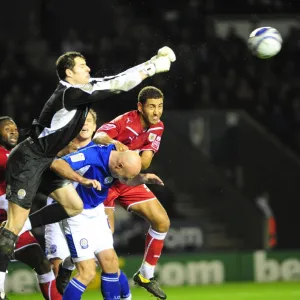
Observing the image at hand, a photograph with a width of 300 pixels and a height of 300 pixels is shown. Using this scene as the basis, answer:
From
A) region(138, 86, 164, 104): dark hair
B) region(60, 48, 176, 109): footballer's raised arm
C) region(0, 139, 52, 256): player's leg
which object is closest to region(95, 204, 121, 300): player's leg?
region(0, 139, 52, 256): player's leg

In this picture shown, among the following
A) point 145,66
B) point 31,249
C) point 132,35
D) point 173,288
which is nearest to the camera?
point 145,66

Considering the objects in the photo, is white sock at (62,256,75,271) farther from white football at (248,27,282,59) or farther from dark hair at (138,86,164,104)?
white football at (248,27,282,59)

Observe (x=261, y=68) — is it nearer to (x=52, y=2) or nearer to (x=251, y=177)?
(x=251, y=177)

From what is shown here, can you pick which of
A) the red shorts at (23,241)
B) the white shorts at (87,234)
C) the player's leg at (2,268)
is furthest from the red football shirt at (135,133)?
the player's leg at (2,268)

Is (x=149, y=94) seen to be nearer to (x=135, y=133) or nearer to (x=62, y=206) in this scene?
(x=135, y=133)

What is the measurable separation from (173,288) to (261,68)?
5.74 metres

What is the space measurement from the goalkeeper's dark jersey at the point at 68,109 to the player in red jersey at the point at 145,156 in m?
1.03

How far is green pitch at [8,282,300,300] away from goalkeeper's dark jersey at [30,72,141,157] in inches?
157

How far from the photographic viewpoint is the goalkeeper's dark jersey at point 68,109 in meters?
7.70

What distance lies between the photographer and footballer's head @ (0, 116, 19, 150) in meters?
9.05

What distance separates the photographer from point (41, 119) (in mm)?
7910

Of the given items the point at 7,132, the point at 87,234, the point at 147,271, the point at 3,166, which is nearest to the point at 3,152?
the point at 3,166

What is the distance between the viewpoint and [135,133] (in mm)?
→ 8984

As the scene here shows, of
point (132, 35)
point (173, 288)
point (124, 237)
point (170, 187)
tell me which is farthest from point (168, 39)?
point (173, 288)
